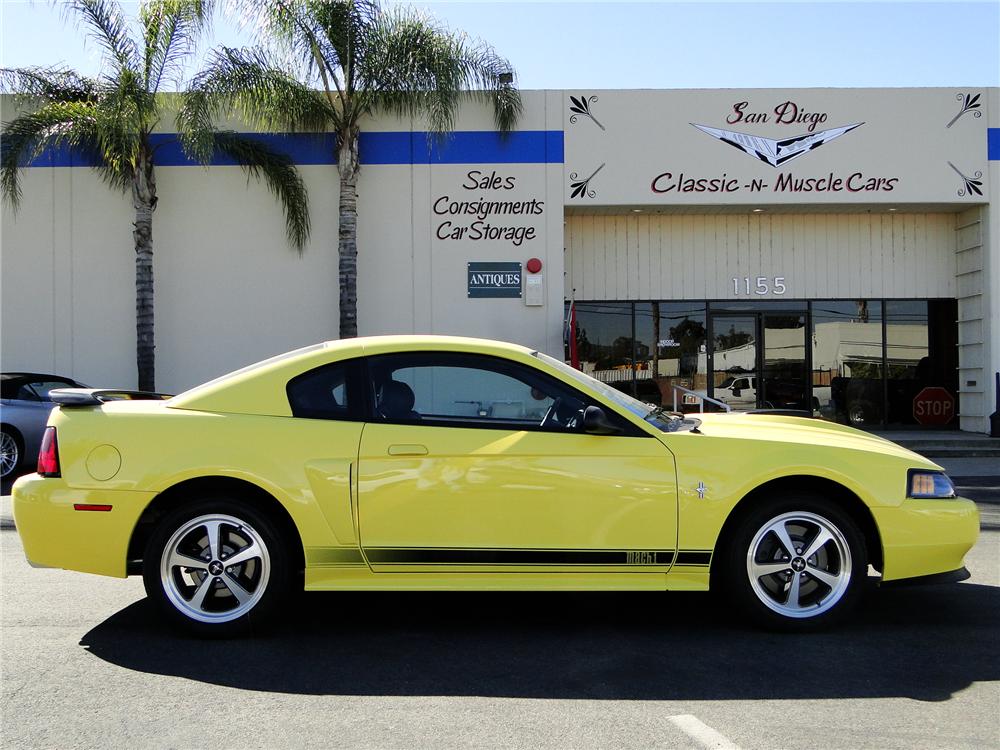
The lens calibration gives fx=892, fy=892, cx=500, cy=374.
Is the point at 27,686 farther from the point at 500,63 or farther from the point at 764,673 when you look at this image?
the point at 500,63

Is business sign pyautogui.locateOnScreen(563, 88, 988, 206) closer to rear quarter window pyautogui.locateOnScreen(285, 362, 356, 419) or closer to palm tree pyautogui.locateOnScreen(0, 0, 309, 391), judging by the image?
palm tree pyautogui.locateOnScreen(0, 0, 309, 391)

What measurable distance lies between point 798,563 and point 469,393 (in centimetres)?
190

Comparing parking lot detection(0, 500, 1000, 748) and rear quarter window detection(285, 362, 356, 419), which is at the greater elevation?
rear quarter window detection(285, 362, 356, 419)

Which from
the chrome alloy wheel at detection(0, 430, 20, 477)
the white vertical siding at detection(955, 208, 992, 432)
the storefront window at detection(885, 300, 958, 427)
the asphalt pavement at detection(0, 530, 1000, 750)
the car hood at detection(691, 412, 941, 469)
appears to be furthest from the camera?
the storefront window at detection(885, 300, 958, 427)

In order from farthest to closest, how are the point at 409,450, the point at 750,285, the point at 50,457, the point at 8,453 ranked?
1. the point at 750,285
2. the point at 8,453
3. the point at 50,457
4. the point at 409,450

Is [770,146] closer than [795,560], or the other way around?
[795,560]

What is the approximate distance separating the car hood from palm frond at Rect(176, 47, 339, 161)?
11215mm

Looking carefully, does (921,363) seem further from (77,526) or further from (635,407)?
(77,526)

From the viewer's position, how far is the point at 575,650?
4.40m

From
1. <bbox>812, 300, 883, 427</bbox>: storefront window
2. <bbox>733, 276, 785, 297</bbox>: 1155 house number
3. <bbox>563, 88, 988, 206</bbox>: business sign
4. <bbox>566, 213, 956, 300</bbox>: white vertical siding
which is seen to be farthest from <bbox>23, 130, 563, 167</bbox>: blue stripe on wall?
<bbox>812, 300, 883, 427</bbox>: storefront window

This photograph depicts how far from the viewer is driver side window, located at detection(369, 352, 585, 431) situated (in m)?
4.64

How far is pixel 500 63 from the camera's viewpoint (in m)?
15.4

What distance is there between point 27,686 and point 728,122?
14655 millimetres

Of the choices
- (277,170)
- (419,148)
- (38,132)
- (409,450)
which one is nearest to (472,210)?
(419,148)
